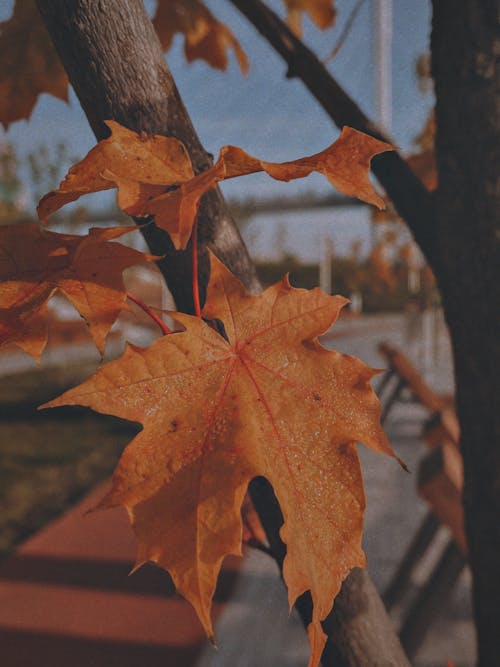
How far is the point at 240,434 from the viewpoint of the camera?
0.34 m

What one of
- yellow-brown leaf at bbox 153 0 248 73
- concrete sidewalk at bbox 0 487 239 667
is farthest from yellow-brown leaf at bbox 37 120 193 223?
concrete sidewalk at bbox 0 487 239 667

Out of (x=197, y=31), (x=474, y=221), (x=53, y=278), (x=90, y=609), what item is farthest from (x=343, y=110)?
(x=90, y=609)

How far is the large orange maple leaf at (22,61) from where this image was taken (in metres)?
0.65

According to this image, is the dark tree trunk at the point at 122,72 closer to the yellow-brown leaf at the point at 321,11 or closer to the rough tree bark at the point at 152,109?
the rough tree bark at the point at 152,109

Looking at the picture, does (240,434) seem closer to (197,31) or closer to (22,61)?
(22,61)

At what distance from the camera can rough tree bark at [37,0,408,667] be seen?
0.43 meters

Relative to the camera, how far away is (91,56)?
1.40 ft

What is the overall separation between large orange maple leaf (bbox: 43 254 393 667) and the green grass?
235cm

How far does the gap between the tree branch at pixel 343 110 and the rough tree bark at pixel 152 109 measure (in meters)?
0.31

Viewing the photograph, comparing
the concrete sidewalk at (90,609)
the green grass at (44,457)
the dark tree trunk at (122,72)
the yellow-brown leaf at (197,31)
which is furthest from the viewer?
the green grass at (44,457)

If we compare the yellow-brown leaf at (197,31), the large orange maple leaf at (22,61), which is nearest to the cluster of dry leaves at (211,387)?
the large orange maple leaf at (22,61)

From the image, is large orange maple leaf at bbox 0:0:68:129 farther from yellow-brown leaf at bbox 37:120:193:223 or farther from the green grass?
the green grass

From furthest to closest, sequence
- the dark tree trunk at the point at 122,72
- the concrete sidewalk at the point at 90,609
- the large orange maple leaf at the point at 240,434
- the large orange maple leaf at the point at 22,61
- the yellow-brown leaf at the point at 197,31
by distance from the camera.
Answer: the concrete sidewalk at the point at 90,609
the yellow-brown leaf at the point at 197,31
the large orange maple leaf at the point at 22,61
the dark tree trunk at the point at 122,72
the large orange maple leaf at the point at 240,434

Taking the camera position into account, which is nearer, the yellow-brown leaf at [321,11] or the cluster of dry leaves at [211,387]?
the cluster of dry leaves at [211,387]
